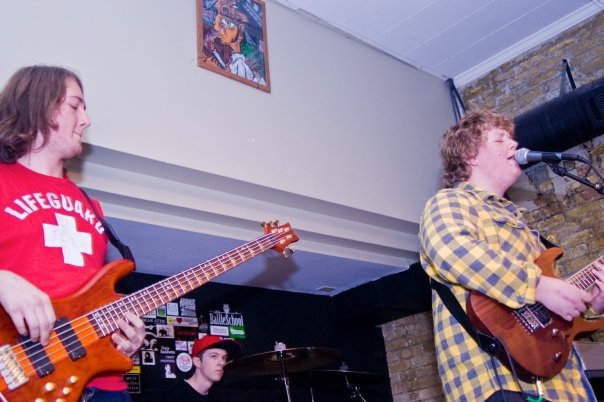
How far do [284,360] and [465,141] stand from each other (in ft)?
7.68

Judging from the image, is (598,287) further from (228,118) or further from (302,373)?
(302,373)

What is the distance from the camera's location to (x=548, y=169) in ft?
14.5

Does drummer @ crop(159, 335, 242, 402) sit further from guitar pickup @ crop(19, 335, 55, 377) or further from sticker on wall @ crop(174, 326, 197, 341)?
guitar pickup @ crop(19, 335, 55, 377)

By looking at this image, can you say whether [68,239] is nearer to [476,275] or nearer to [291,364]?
[476,275]

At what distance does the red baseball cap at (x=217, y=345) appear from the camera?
446 cm

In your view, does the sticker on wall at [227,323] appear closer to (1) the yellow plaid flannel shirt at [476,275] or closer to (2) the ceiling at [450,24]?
(2) the ceiling at [450,24]

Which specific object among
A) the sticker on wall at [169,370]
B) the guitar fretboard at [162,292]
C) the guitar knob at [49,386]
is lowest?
the guitar knob at [49,386]

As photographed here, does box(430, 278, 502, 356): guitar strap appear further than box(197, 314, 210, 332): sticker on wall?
No

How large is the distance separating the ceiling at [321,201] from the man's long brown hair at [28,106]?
78cm

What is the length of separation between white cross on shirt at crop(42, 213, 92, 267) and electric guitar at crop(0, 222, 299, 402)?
103 millimetres

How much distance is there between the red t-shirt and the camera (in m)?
1.77

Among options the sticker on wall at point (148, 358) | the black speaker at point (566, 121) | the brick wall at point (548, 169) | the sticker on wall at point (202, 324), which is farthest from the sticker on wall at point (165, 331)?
the black speaker at point (566, 121)

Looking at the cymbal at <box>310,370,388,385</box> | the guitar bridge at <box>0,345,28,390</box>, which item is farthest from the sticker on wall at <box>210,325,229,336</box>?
the guitar bridge at <box>0,345,28,390</box>

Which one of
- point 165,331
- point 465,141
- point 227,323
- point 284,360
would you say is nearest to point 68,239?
point 465,141
